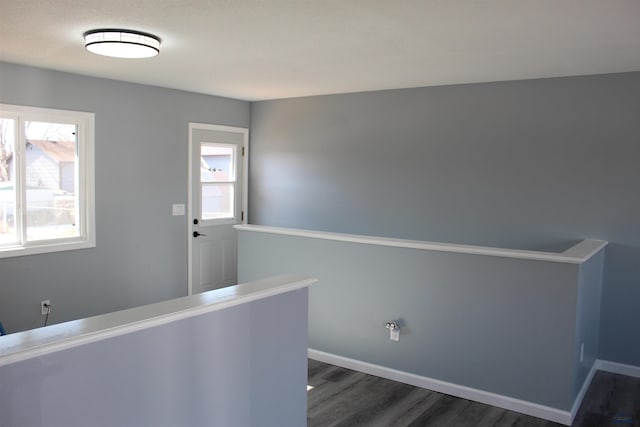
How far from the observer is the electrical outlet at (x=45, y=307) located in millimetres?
4438

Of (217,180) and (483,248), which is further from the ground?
(217,180)

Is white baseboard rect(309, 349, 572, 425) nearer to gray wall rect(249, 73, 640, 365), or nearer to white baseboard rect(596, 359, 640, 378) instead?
white baseboard rect(596, 359, 640, 378)

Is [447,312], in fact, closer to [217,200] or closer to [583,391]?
[583,391]

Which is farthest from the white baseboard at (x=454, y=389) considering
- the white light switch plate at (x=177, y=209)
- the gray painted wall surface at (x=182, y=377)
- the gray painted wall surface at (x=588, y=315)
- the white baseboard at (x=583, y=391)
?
the white light switch plate at (x=177, y=209)

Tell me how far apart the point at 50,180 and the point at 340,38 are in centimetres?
293

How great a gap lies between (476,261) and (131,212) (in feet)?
10.9

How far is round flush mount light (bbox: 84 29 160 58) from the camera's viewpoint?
304cm

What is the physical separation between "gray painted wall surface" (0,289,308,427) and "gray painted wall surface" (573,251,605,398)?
6.22 feet

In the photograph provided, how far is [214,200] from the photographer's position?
598 centimetres

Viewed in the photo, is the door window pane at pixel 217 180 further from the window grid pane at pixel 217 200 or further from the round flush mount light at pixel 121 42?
the round flush mount light at pixel 121 42

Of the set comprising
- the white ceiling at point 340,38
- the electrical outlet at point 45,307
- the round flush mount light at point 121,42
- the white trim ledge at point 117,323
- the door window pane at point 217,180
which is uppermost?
the white ceiling at point 340,38

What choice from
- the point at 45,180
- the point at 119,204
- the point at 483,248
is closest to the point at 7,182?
the point at 45,180

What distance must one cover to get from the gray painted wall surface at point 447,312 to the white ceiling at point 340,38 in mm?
1388

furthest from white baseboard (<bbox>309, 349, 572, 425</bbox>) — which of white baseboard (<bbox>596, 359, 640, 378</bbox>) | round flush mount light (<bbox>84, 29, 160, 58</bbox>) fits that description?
round flush mount light (<bbox>84, 29, 160, 58</bbox>)
